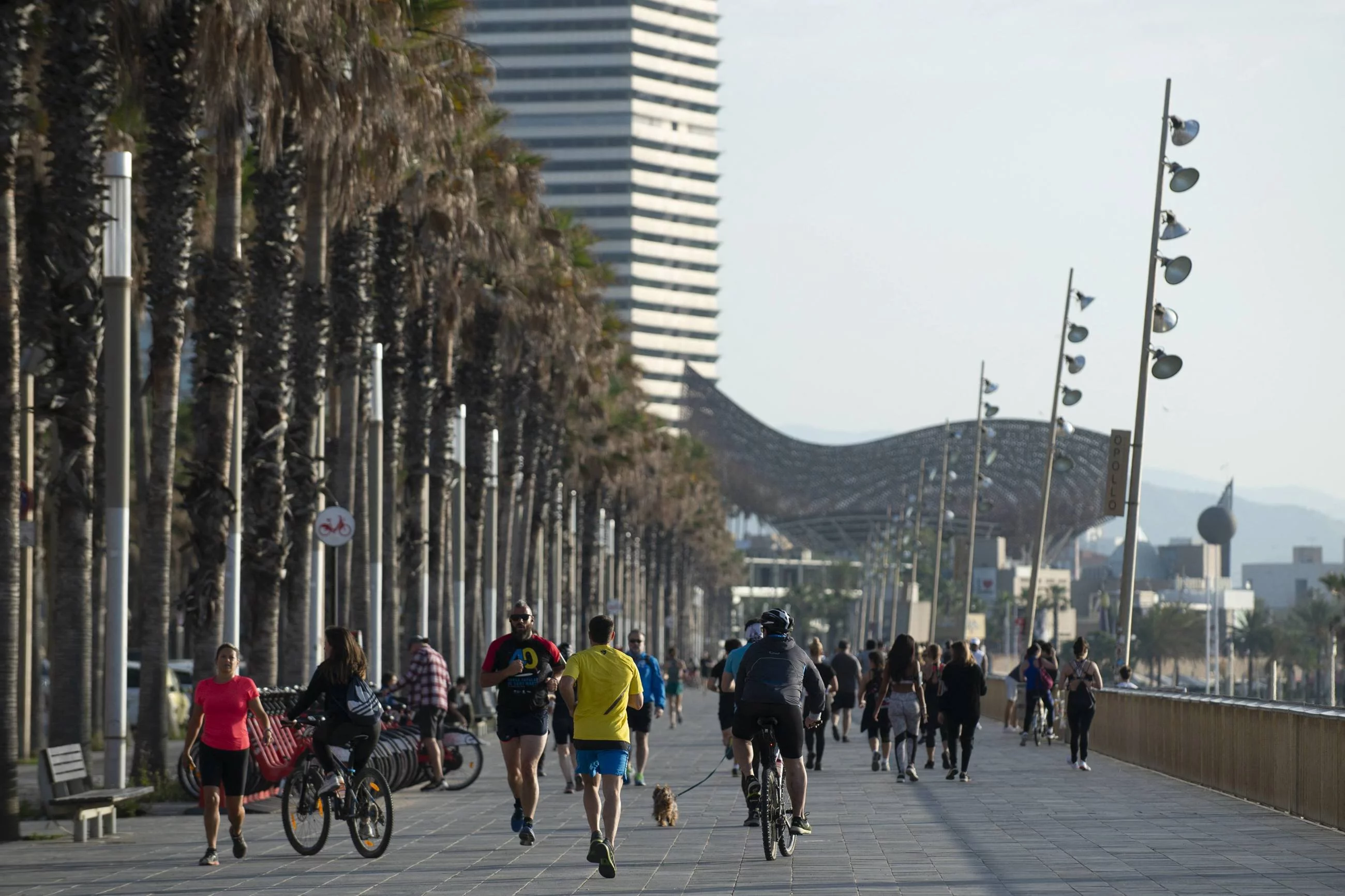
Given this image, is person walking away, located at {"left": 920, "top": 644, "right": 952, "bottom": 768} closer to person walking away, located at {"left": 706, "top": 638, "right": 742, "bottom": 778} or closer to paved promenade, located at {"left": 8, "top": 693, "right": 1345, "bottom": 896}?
person walking away, located at {"left": 706, "top": 638, "right": 742, "bottom": 778}

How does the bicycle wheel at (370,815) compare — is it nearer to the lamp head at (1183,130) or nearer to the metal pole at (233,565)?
the metal pole at (233,565)

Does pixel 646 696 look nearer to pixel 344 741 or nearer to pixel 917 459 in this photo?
pixel 344 741

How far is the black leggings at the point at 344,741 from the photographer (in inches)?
487

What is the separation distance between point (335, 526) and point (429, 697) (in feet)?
12.0

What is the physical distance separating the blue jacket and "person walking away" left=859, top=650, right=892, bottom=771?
11.4 feet

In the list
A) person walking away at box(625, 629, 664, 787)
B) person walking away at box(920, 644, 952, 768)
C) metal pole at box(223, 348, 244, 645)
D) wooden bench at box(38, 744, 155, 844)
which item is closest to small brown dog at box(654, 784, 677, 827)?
person walking away at box(625, 629, 664, 787)

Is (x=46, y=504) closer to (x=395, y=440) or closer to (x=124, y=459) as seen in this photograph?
(x=395, y=440)

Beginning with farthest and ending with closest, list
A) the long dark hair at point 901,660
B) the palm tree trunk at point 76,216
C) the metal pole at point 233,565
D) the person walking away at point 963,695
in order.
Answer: the person walking away at point 963,695 < the long dark hair at point 901,660 < the metal pole at point 233,565 < the palm tree trunk at point 76,216

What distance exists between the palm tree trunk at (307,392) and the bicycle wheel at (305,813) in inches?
461

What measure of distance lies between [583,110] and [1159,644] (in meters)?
84.6

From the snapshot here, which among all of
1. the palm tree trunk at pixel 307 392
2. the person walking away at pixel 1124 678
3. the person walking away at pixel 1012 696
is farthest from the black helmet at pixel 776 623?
the person walking away at pixel 1012 696

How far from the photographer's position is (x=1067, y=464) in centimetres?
3241

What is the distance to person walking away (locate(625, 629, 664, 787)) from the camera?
1838 centimetres

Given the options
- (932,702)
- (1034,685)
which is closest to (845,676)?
(1034,685)
